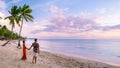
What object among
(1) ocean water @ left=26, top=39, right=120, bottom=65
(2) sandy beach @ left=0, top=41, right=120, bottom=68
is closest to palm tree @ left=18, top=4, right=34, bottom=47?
(1) ocean water @ left=26, top=39, right=120, bottom=65

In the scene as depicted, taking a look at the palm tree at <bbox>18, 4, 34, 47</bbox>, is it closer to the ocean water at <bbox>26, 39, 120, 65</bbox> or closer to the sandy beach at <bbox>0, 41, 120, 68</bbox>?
the ocean water at <bbox>26, 39, 120, 65</bbox>

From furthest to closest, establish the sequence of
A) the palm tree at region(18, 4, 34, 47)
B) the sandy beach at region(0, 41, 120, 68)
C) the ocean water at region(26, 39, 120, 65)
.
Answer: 1. the palm tree at region(18, 4, 34, 47)
2. the ocean water at region(26, 39, 120, 65)
3. the sandy beach at region(0, 41, 120, 68)

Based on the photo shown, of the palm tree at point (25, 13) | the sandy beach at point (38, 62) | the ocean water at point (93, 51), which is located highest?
the palm tree at point (25, 13)

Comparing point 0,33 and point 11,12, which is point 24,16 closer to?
point 11,12

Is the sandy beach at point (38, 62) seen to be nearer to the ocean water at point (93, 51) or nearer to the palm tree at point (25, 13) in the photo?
the ocean water at point (93, 51)

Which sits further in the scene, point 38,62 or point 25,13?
point 25,13

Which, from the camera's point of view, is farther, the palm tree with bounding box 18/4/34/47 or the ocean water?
the palm tree with bounding box 18/4/34/47

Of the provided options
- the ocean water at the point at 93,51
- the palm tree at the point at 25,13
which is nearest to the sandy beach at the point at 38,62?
the ocean water at the point at 93,51

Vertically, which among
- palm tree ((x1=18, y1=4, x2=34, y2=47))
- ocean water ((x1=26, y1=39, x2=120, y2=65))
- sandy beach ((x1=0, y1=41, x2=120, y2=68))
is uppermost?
palm tree ((x1=18, y1=4, x2=34, y2=47))

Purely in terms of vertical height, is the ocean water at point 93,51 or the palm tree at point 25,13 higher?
the palm tree at point 25,13

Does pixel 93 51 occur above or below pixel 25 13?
below

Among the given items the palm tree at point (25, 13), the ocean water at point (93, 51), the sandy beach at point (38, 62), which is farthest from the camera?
the palm tree at point (25, 13)

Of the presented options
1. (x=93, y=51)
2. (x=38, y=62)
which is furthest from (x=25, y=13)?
(x=38, y=62)

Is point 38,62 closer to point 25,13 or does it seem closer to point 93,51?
point 25,13
